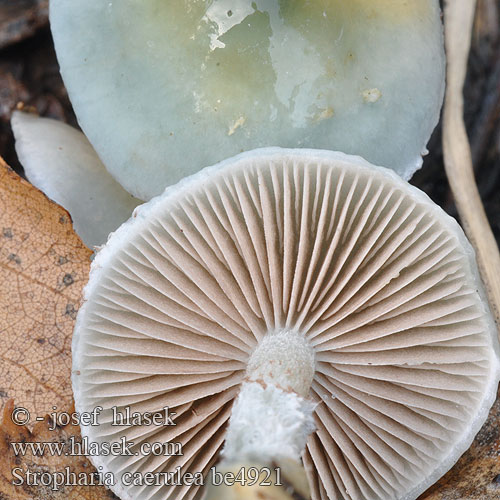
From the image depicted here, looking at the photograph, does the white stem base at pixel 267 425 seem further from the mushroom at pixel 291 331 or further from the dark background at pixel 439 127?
the dark background at pixel 439 127

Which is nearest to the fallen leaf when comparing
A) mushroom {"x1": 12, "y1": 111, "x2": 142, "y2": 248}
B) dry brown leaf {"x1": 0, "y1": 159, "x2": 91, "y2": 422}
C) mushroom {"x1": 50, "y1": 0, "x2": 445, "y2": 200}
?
mushroom {"x1": 50, "y1": 0, "x2": 445, "y2": 200}

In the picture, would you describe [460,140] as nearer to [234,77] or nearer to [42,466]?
[234,77]

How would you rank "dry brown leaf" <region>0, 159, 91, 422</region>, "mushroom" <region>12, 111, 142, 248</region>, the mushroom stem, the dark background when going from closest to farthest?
the mushroom stem < "dry brown leaf" <region>0, 159, 91, 422</region> < "mushroom" <region>12, 111, 142, 248</region> < the dark background

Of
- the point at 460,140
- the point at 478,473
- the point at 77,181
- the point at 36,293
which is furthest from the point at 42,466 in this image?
the point at 460,140

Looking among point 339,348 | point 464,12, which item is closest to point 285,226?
point 339,348

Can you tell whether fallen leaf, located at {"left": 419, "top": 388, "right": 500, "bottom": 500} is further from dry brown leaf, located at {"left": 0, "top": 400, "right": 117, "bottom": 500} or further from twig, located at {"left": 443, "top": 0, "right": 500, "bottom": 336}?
dry brown leaf, located at {"left": 0, "top": 400, "right": 117, "bottom": 500}

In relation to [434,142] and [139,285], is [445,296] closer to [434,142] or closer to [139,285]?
[139,285]
